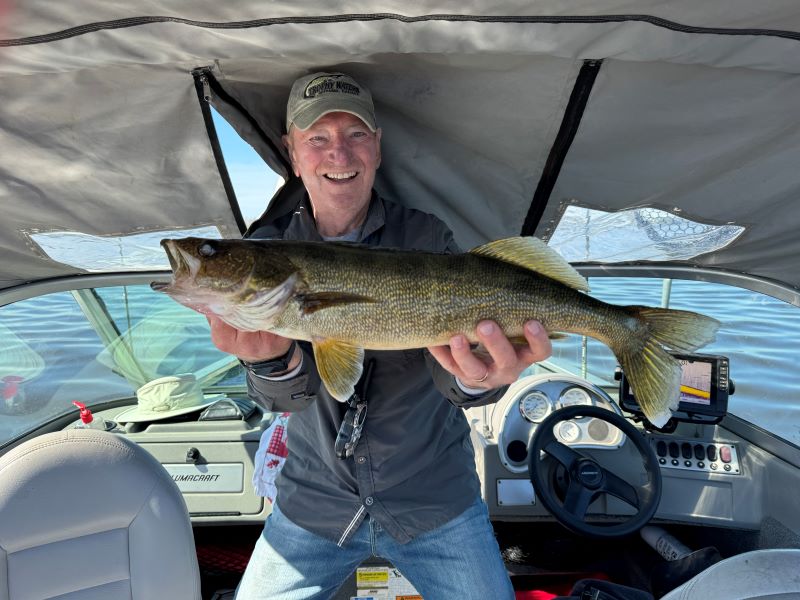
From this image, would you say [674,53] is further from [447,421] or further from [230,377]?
[230,377]

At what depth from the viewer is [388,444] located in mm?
2824

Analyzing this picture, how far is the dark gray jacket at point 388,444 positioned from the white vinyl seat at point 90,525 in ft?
2.06

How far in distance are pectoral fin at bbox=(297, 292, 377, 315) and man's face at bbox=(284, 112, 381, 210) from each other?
0.79m

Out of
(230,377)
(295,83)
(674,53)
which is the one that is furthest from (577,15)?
(230,377)

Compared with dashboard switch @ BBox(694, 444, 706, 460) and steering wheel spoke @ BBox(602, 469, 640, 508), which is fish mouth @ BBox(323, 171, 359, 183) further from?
dashboard switch @ BBox(694, 444, 706, 460)

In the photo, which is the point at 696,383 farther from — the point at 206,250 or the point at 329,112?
the point at 206,250

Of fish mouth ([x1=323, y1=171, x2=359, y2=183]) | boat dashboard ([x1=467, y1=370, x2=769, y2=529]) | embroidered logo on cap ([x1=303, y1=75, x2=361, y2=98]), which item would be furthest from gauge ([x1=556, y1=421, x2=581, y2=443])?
embroidered logo on cap ([x1=303, y1=75, x2=361, y2=98])

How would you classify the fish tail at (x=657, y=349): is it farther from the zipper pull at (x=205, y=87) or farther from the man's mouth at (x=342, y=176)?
the zipper pull at (x=205, y=87)

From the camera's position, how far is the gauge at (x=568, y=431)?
13.2 ft

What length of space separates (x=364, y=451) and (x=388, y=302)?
99cm

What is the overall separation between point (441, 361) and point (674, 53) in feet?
5.34

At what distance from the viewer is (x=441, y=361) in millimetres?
2439

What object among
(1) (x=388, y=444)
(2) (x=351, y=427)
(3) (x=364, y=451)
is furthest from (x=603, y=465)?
(2) (x=351, y=427)

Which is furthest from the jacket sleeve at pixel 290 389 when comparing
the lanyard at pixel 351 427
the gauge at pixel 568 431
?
the gauge at pixel 568 431
